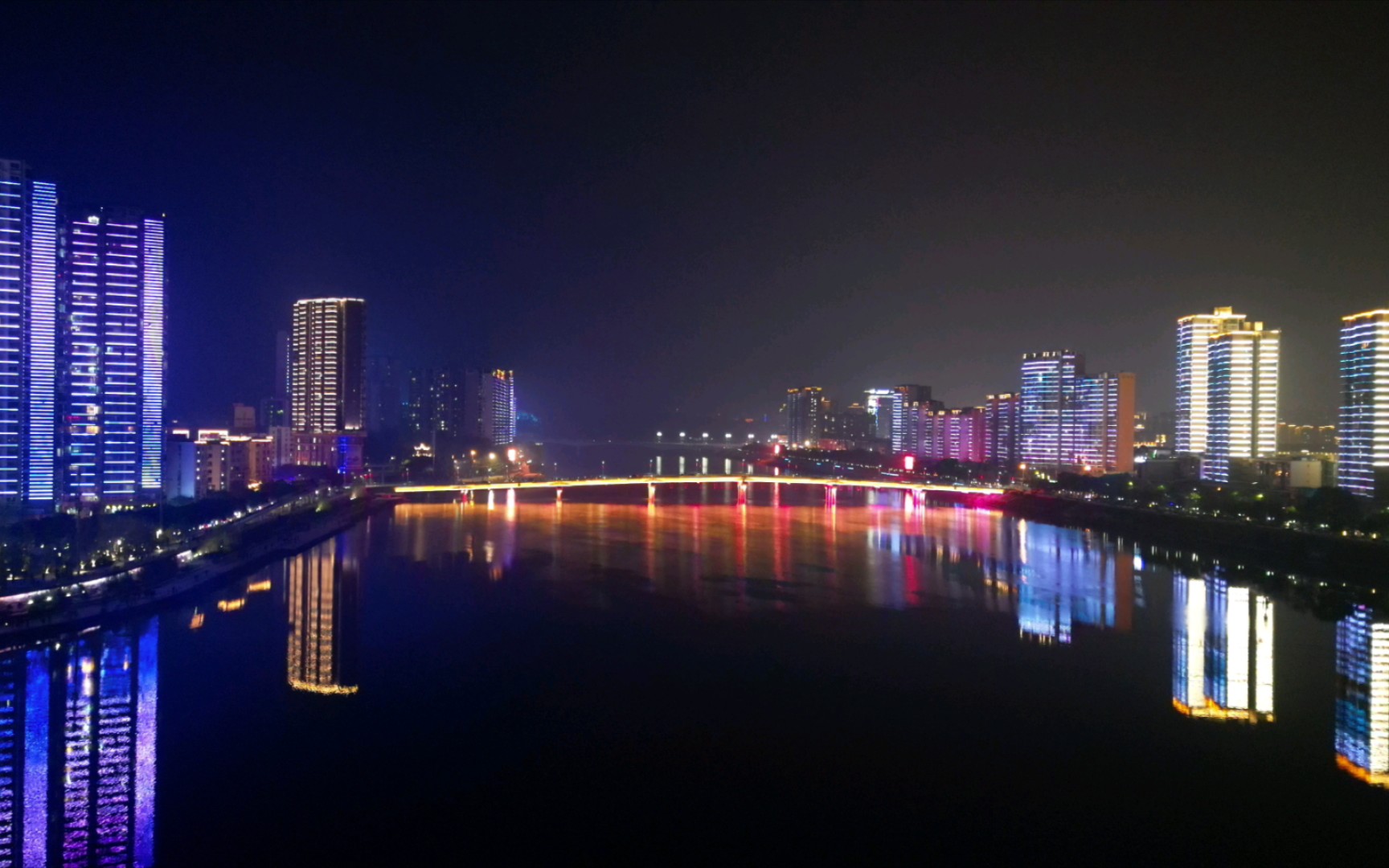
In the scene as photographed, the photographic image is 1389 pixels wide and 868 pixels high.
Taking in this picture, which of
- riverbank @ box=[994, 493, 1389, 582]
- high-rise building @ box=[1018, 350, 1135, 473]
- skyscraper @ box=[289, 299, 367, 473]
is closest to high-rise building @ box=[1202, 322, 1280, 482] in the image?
high-rise building @ box=[1018, 350, 1135, 473]

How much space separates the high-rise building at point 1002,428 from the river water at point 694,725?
2008 cm

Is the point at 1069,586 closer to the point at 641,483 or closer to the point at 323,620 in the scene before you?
the point at 323,620

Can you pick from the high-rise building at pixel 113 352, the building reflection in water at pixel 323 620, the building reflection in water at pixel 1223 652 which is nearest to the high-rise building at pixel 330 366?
the high-rise building at pixel 113 352

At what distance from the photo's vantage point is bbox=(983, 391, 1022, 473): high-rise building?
28.5m

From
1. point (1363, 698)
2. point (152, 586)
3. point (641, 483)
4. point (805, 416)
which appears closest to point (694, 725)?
point (1363, 698)

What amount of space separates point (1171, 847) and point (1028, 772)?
2.59 feet

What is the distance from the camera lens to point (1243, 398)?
2041 centimetres

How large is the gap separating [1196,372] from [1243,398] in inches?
82.5

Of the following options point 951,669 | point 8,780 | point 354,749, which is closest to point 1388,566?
point 951,669

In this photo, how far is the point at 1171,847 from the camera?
3.66 metres

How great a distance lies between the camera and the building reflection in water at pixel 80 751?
3561 mm

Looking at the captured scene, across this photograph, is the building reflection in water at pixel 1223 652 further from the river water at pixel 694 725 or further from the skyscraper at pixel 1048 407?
the skyscraper at pixel 1048 407

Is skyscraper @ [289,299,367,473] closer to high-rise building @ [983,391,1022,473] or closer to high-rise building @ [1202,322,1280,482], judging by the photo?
high-rise building @ [983,391,1022,473]

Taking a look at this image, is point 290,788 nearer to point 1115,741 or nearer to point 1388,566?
point 1115,741
